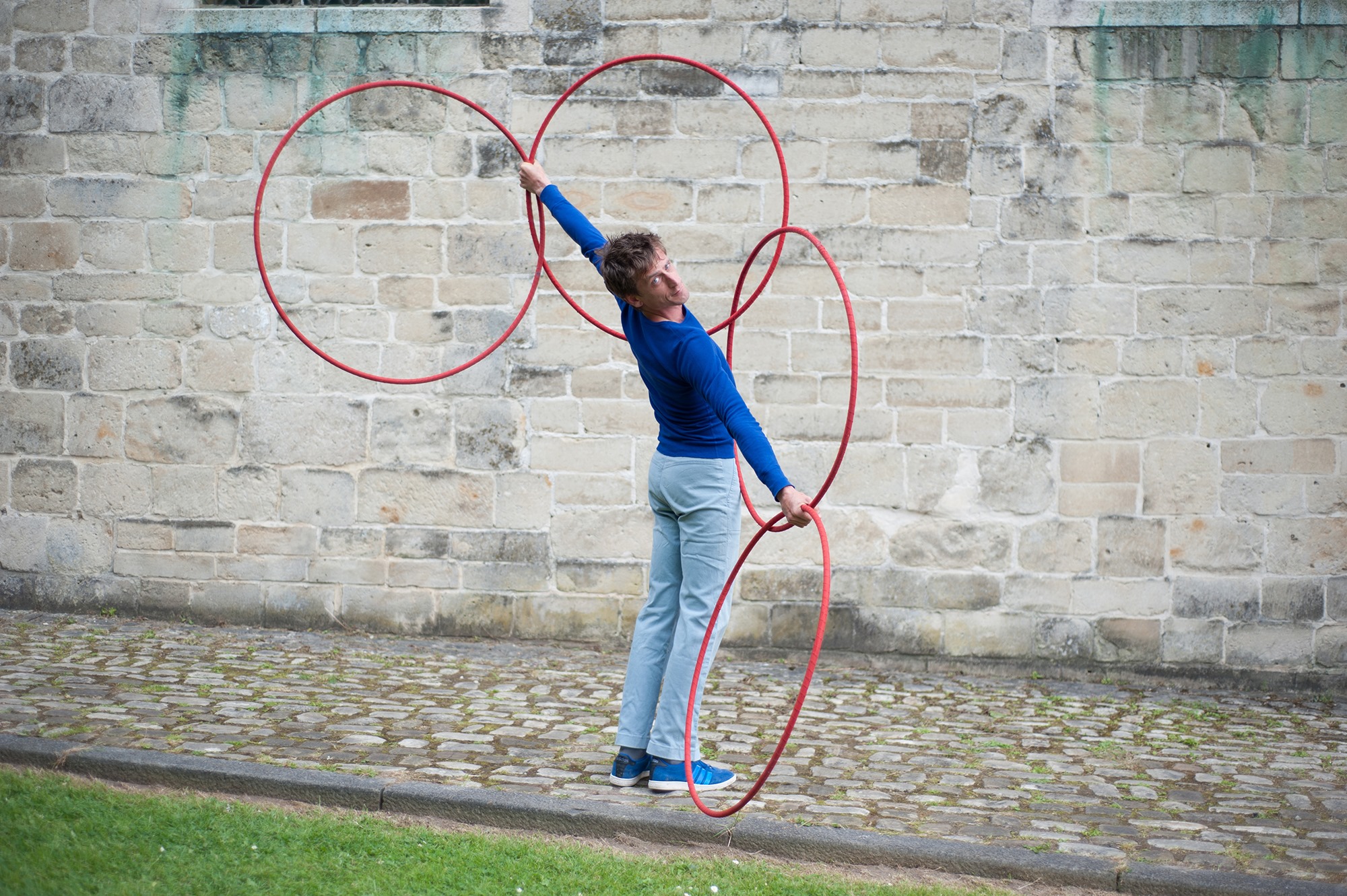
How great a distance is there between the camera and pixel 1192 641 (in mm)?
6676

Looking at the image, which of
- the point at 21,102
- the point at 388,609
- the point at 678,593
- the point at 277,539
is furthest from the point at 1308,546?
the point at 21,102

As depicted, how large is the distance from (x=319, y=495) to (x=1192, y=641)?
4.95 meters

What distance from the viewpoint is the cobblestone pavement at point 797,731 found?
4246 millimetres

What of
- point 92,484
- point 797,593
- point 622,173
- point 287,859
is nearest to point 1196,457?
point 797,593

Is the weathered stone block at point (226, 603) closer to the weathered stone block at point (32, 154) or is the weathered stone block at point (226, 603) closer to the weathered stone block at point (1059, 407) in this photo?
the weathered stone block at point (32, 154)

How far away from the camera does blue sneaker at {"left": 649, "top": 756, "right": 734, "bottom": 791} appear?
14.1 ft

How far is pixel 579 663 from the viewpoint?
6566mm

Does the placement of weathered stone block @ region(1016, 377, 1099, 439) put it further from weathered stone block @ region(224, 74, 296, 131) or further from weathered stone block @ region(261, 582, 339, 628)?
weathered stone block @ region(224, 74, 296, 131)

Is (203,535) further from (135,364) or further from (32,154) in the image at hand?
(32,154)

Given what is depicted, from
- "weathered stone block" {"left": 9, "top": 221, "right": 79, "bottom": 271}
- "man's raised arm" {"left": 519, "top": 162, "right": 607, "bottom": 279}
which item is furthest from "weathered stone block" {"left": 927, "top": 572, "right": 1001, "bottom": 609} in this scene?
"weathered stone block" {"left": 9, "top": 221, "right": 79, "bottom": 271}

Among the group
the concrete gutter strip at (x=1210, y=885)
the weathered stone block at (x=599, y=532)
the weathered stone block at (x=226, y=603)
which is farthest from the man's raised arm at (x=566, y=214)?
the weathered stone block at (x=226, y=603)

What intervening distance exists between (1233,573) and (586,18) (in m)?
4.67

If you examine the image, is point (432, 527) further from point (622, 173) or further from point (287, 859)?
point (287, 859)

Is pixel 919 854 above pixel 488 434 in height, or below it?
below
